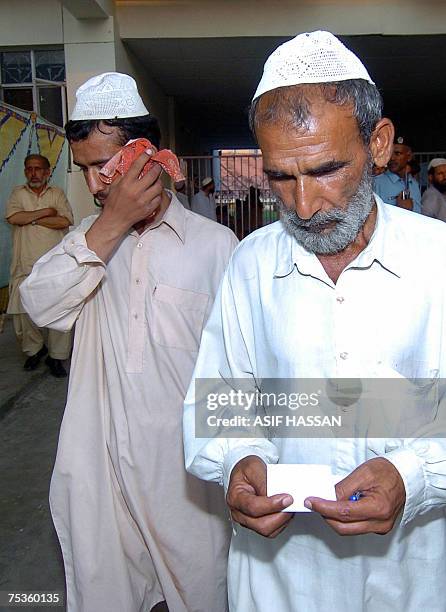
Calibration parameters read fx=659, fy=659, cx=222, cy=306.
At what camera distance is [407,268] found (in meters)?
1.39

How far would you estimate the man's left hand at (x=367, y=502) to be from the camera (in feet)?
3.84

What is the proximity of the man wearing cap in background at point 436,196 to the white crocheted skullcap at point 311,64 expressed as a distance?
20.0 ft

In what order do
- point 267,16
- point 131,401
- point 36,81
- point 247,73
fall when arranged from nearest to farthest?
1. point 131,401
2. point 267,16
3. point 36,81
4. point 247,73

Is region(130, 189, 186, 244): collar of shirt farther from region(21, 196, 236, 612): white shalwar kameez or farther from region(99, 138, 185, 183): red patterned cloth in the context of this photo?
region(99, 138, 185, 183): red patterned cloth

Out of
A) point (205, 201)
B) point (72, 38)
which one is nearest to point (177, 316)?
point (72, 38)

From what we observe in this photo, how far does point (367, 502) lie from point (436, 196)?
22.2 ft

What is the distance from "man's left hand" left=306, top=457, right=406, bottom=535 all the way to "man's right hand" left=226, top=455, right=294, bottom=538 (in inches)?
2.6

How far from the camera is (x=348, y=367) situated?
1388 millimetres

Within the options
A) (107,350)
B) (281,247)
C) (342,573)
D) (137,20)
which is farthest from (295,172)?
(137,20)

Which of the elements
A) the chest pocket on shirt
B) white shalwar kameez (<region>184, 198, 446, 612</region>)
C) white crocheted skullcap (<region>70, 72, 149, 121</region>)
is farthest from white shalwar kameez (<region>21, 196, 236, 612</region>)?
white shalwar kameez (<region>184, 198, 446, 612</region>)

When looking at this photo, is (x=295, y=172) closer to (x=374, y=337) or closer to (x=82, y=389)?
(x=374, y=337)

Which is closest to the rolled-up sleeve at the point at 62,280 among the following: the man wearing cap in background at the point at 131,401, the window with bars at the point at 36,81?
the man wearing cap in background at the point at 131,401

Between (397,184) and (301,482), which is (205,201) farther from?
(301,482)

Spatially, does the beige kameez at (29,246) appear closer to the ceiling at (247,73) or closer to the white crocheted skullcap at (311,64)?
the ceiling at (247,73)
